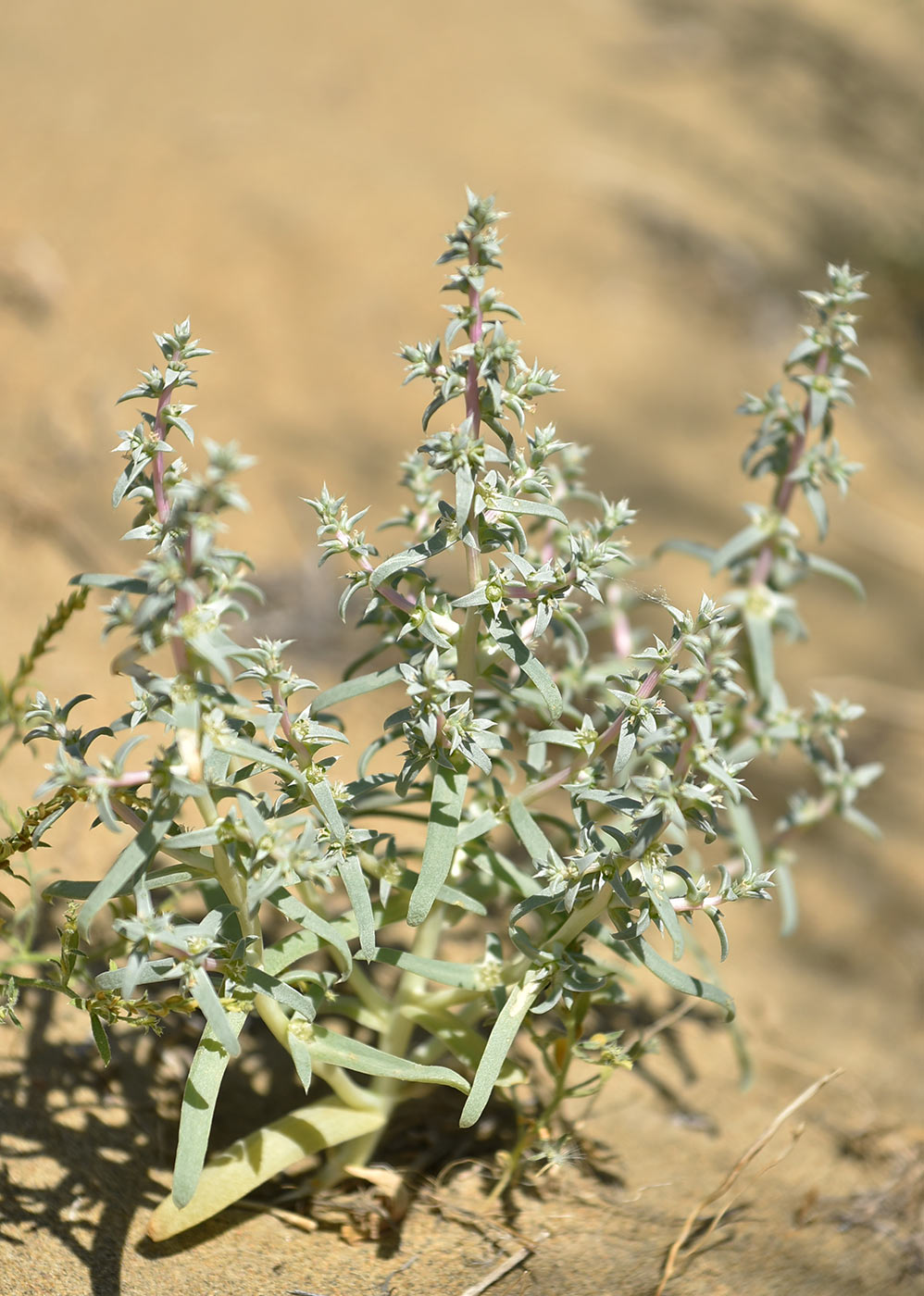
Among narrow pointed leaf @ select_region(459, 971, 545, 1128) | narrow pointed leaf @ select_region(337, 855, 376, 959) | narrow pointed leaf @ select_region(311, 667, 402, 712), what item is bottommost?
narrow pointed leaf @ select_region(459, 971, 545, 1128)

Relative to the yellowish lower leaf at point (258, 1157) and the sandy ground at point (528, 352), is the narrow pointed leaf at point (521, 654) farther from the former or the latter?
the sandy ground at point (528, 352)

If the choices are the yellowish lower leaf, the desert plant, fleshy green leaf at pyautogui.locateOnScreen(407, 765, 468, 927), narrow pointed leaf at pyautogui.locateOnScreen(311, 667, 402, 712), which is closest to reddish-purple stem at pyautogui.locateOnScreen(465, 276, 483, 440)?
the desert plant

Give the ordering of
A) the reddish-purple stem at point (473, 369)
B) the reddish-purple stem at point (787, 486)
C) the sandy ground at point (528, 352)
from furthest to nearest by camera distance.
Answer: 1. the reddish-purple stem at point (787, 486)
2. the sandy ground at point (528, 352)
3. the reddish-purple stem at point (473, 369)

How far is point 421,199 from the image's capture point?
5109 millimetres

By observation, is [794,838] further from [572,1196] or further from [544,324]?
[544,324]

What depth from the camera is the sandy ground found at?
207 cm

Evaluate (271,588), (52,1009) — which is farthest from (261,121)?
(52,1009)

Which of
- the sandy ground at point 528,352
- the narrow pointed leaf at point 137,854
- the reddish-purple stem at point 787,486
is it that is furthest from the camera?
the reddish-purple stem at point 787,486

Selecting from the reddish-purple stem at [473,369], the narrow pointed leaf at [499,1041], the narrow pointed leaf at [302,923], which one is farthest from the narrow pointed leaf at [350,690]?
the narrow pointed leaf at [499,1041]

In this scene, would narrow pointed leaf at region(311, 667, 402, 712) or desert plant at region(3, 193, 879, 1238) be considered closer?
desert plant at region(3, 193, 879, 1238)

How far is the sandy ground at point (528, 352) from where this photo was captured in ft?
6.78

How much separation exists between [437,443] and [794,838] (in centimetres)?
227

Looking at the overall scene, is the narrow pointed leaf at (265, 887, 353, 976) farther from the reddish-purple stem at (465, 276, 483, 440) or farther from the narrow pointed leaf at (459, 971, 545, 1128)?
the reddish-purple stem at (465, 276, 483, 440)

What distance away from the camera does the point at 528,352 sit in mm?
4723
